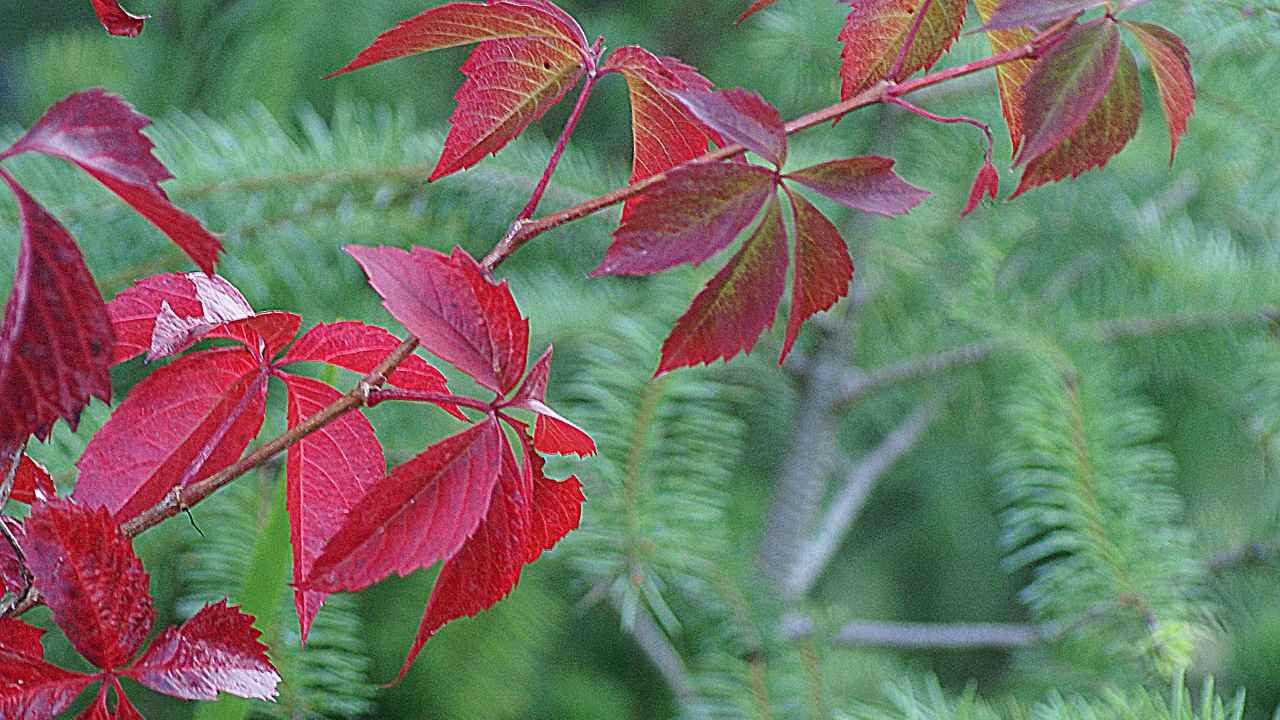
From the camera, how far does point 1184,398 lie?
72 cm

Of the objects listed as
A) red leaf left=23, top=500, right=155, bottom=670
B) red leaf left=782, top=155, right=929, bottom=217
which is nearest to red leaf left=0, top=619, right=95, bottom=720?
red leaf left=23, top=500, right=155, bottom=670

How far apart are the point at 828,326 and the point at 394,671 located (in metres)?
0.24

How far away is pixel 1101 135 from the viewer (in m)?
0.16

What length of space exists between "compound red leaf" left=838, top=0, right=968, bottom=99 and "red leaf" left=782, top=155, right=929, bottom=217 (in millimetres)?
20

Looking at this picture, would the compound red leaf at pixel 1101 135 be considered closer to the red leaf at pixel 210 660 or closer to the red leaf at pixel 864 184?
the red leaf at pixel 864 184

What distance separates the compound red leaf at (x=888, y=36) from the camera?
0.17 meters

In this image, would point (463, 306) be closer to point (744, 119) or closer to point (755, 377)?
point (744, 119)

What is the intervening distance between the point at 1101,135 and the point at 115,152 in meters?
0.13

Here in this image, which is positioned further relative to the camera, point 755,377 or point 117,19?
point 755,377

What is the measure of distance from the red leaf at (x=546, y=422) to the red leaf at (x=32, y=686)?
0.21 ft

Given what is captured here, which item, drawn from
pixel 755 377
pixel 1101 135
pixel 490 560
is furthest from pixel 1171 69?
pixel 755 377

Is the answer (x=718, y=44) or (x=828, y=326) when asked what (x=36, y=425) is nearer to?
(x=828, y=326)

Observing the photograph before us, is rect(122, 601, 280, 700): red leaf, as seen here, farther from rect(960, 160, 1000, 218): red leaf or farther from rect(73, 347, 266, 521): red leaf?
rect(960, 160, 1000, 218): red leaf

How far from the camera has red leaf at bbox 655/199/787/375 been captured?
5.9 inches
